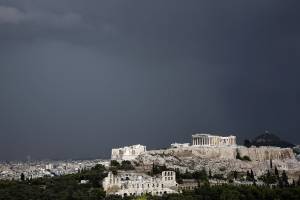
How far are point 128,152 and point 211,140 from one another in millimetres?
12635

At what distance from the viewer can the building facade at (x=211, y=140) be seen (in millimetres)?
81500

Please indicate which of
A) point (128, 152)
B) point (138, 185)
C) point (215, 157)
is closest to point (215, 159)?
point (215, 157)

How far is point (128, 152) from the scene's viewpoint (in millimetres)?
79188

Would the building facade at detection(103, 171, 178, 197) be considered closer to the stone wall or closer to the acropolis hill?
the acropolis hill

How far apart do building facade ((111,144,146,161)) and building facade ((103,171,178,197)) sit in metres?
21.0

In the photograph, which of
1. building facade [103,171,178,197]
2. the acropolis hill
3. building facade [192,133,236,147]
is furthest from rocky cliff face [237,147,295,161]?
building facade [103,171,178,197]

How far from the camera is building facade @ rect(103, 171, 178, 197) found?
170 feet

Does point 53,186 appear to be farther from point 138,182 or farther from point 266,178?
point 266,178

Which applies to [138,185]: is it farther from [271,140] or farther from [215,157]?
[271,140]

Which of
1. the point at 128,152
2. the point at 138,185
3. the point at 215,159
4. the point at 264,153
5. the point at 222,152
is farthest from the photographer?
the point at 128,152

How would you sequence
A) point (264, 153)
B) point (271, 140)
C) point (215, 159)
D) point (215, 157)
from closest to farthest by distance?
point (215, 159), point (215, 157), point (264, 153), point (271, 140)

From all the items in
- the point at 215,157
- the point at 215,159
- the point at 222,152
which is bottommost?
the point at 215,159

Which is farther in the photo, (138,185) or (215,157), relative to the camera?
(215,157)

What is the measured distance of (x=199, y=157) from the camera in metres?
71.8
